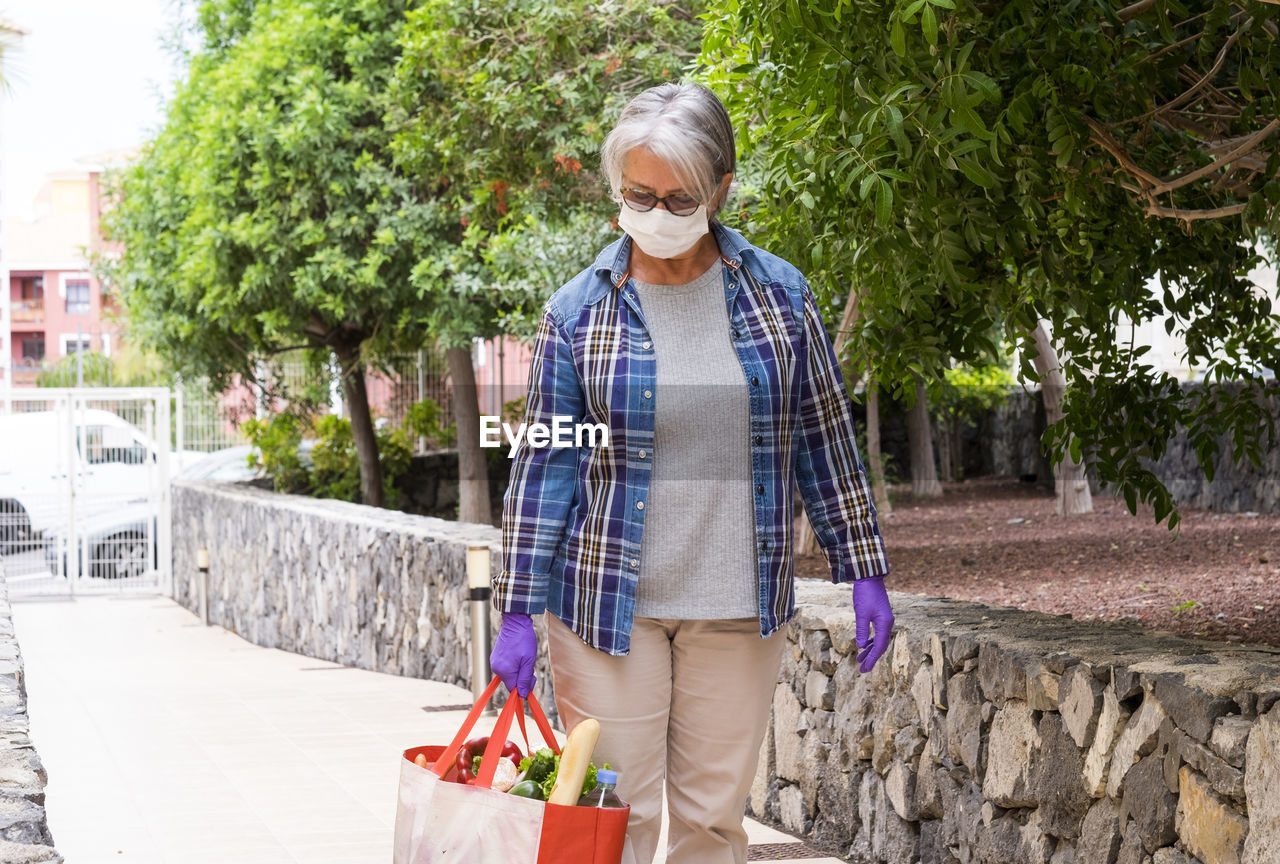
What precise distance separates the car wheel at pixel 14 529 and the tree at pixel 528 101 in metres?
8.06

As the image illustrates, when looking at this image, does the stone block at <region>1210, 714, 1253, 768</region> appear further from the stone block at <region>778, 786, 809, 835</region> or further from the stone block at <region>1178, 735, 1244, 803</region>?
the stone block at <region>778, 786, 809, 835</region>

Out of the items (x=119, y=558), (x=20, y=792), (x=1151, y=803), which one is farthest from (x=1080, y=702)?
(x=119, y=558)

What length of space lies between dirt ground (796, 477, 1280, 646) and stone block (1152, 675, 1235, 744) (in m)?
1.38

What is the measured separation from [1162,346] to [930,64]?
1833 cm

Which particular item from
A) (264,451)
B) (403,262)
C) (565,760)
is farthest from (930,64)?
(264,451)

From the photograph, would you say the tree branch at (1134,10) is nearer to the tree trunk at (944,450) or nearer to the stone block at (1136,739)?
the stone block at (1136,739)

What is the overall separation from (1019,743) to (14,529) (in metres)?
15.5

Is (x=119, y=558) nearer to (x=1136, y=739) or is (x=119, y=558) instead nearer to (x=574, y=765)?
(x=1136, y=739)

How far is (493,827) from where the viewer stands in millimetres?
2547

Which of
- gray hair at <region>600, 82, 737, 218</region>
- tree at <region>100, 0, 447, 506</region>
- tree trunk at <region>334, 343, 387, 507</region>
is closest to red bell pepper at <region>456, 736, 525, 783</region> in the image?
gray hair at <region>600, 82, 737, 218</region>

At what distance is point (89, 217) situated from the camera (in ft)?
187

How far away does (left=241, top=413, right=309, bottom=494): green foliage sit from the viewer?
17.1 m

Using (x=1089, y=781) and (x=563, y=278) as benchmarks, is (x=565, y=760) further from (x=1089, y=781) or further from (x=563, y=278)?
(x=563, y=278)

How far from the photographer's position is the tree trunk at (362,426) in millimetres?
15984
